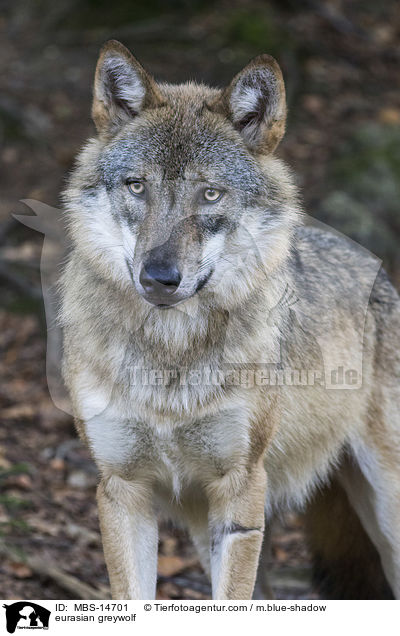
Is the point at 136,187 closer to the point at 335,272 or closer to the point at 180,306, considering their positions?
the point at 180,306

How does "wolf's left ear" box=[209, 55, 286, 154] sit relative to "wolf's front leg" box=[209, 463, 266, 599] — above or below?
above

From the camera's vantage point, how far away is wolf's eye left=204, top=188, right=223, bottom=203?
358 centimetres

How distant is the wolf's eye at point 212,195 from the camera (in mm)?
3578

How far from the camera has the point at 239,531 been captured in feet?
12.4

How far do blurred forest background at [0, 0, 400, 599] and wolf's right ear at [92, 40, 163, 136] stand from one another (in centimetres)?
227

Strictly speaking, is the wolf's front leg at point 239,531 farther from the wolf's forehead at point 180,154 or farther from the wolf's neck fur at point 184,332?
the wolf's forehead at point 180,154

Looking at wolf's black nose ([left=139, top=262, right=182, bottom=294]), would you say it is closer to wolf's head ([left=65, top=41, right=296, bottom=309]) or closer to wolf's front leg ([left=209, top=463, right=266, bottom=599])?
wolf's head ([left=65, top=41, right=296, bottom=309])

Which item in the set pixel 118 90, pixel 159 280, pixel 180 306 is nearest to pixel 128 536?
pixel 180 306

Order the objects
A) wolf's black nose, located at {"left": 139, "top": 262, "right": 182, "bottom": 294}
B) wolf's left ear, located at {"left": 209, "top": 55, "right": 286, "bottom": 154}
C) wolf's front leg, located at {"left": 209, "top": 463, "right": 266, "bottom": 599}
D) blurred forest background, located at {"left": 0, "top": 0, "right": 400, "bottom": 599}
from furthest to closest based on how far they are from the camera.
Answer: blurred forest background, located at {"left": 0, "top": 0, "right": 400, "bottom": 599}
wolf's front leg, located at {"left": 209, "top": 463, "right": 266, "bottom": 599}
wolf's left ear, located at {"left": 209, "top": 55, "right": 286, "bottom": 154}
wolf's black nose, located at {"left": 139, "top": 262, "right": 182, "bottom": 294}

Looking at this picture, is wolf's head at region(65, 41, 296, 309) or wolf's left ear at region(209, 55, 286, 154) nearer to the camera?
wolf's head at region(65, 41, 296, 309)
